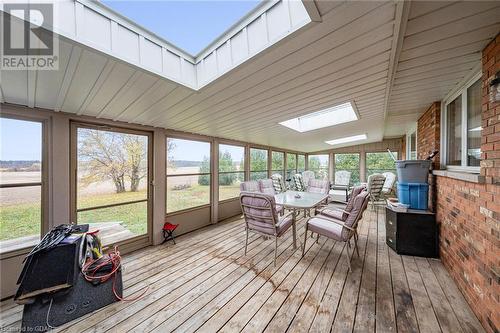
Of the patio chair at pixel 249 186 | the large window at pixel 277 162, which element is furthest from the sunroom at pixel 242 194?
the large window at pixel 277 162

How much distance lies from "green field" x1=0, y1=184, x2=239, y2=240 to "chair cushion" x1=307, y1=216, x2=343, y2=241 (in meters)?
2.43

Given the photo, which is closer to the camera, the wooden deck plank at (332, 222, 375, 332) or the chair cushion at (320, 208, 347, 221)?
the wooden deck plank at (332, 222, 375, 332)

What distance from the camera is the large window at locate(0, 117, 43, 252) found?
1933 mm

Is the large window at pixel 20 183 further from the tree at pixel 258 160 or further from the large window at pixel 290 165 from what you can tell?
the large window at pixel 290 165

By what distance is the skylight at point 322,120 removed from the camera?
377cm

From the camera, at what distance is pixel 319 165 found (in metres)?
9.02

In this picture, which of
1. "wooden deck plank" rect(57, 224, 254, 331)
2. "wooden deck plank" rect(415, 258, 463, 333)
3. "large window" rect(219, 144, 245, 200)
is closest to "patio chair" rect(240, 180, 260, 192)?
"large window" rect(219, 144, 245, 200)

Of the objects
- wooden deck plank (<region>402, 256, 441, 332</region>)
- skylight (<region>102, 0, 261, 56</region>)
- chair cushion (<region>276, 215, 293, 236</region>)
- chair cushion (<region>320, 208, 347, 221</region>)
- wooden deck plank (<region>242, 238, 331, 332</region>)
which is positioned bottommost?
wooden deck plank (<region>242, 238, 331, 332</region>)

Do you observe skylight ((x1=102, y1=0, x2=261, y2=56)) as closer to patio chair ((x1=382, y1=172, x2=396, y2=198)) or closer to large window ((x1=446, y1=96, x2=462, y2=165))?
large window ((x1=446, y1=96, x2=462, y2=165))

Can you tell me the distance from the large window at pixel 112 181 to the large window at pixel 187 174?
0.44m

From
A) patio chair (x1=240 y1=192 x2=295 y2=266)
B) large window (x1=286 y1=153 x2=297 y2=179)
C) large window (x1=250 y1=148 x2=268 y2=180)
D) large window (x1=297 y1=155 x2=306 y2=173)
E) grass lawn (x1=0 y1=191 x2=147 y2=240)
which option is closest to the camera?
grass lawn (x1=0 y1=191 x2=147 y2=240)

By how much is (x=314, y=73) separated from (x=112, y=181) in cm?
304

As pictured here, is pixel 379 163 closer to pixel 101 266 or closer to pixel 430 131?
pixel 430 131

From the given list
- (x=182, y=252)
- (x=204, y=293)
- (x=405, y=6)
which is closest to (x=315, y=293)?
(x=204, y=293)
